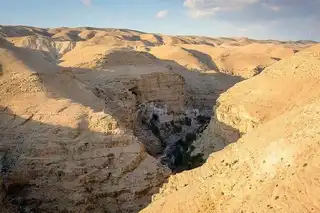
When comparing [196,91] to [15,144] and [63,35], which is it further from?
[63,35]

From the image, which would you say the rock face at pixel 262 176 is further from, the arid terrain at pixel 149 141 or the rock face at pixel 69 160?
the rock face at pixel 69 160

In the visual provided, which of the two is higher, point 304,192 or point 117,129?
point 304,192

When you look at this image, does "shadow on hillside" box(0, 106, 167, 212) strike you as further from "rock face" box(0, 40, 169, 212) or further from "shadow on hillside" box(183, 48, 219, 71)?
"shadow on hillside" box(183, 48, 219, 71)

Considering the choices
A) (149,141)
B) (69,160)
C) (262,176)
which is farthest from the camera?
(149,141)

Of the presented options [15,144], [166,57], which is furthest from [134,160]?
[166,57]

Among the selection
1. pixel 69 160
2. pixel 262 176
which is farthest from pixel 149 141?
pixel 262 176

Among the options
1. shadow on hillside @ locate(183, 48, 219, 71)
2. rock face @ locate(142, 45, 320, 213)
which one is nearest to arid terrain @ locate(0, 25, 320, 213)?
rock face @ locate(142, 45, 320, 213)

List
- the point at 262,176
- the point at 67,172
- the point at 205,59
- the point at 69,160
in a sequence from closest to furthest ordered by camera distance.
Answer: the point at 262,176, the point at 67,172, the point at 69,160, the point at 205,59

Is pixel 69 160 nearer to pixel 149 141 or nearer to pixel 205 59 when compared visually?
pixel 149 141
